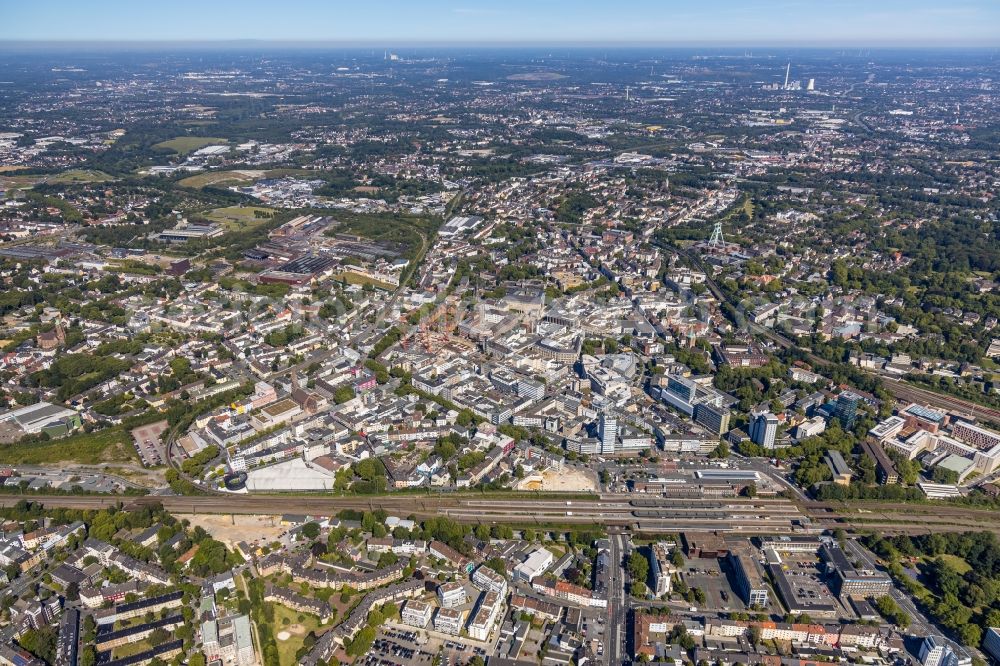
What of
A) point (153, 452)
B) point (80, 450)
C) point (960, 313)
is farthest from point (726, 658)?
point (960, 313)

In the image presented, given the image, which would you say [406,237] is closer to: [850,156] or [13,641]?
[13,641]

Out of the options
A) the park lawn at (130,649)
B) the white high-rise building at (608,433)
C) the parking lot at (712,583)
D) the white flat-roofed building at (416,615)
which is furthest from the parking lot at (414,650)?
the white high-rise building at (608,433)

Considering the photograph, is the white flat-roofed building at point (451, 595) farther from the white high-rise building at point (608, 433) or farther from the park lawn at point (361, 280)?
the park lawn at point (361, 280)

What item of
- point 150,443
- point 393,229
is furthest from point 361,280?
point 150,443

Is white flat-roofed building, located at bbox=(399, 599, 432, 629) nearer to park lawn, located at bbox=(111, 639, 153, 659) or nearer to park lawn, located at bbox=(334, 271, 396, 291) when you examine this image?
park lawn, located at bbox=(111, 639, 153, 659)

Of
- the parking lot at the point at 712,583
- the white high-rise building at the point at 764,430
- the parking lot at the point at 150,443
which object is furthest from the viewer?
the white high-rise building at the point at 764,430

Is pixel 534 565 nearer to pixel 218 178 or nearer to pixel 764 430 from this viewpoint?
pixel 764 430
